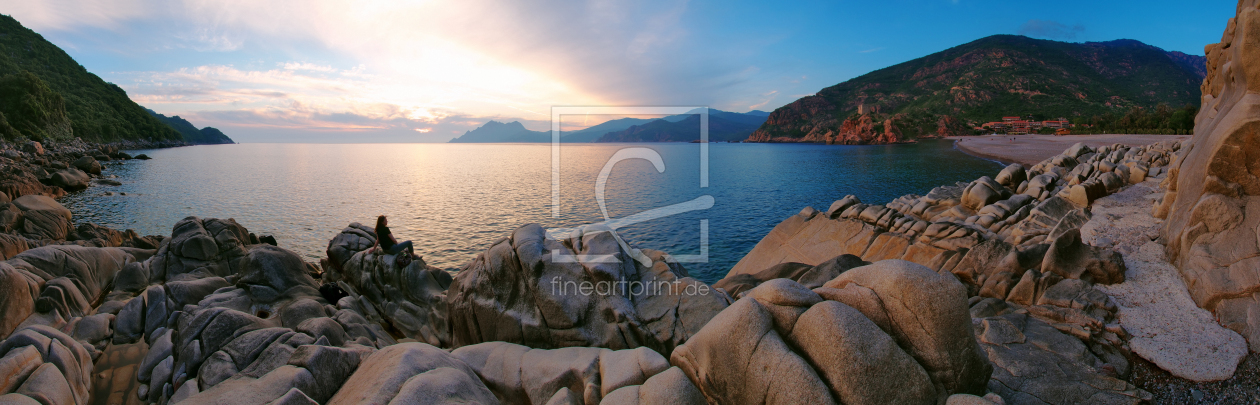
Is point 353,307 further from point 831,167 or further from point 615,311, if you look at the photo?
point 831,167

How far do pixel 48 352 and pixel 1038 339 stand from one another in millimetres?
19466

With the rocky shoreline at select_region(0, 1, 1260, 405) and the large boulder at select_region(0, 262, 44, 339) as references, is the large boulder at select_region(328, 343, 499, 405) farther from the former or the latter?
the large boulder at select_region(0, 262, 44, 339)

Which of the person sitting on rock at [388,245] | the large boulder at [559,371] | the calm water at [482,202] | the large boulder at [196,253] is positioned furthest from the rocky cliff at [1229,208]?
the large boulder at [196,253]

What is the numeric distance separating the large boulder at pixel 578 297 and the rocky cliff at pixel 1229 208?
32.6ft

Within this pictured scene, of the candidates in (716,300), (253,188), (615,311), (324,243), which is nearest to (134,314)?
(615,311)

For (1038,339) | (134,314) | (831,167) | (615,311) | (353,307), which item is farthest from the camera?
(831,167)

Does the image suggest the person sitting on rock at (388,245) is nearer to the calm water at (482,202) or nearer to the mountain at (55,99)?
the calm water at (482,202)

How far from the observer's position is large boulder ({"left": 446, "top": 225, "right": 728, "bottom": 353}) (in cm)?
1051

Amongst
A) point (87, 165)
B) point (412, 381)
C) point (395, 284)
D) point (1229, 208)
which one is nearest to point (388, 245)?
point (395, 284)

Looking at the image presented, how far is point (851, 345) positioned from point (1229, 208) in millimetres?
11473

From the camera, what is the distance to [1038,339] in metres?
9.15

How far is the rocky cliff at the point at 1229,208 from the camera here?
900 centimetres

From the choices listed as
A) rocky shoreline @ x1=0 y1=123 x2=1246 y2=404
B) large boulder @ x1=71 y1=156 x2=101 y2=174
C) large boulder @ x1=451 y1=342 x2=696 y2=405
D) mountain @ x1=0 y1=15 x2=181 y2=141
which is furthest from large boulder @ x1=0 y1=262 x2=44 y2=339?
mountain @ x1=0 y1=15 x2=181 y2=141

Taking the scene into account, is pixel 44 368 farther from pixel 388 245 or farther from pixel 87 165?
pixel 87 165
